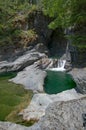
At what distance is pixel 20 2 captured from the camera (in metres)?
54.7

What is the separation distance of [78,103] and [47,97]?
937 cm

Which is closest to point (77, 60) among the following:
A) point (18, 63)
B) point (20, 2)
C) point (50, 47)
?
point (18, 63)

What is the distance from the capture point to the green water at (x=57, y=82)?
998 inches

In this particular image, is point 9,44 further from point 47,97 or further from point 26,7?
point 47,97

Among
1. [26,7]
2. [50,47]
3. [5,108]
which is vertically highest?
[26,7]

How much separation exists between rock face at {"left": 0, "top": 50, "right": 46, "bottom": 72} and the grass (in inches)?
289

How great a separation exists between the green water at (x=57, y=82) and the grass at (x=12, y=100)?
233 centimetres

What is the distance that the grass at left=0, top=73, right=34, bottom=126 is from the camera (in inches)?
657

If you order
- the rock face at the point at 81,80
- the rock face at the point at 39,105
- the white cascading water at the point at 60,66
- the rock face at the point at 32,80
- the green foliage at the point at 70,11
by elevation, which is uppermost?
the green foliage at the point at 70,11

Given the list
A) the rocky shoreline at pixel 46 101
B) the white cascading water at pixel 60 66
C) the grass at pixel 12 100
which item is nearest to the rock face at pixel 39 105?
the rocky shoreline at pixel 46 101

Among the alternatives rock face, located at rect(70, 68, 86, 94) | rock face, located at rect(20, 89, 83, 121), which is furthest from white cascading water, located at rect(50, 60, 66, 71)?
rock face, located at rect(20, 89, 83, 121)

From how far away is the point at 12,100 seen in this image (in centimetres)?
2077

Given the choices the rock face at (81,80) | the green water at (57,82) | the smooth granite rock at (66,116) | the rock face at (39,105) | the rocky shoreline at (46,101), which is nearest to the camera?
the smooth granite rock at (66,116)

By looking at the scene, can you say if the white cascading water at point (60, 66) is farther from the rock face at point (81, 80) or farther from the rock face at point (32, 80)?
the rock face at point (81, 80)
